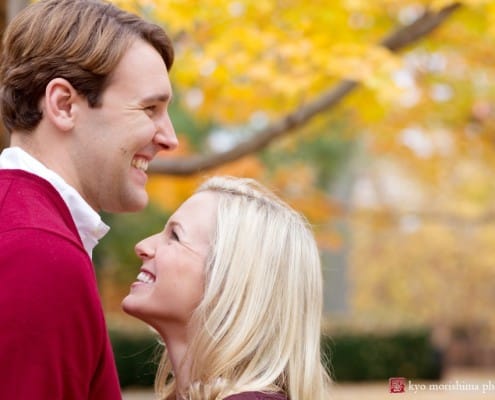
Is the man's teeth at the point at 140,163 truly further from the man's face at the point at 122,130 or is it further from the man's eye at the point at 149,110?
the man's eye at the point at 149,110

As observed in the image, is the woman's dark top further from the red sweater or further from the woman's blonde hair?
the red sweater

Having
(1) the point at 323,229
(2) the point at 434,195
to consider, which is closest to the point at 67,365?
(1) the point at 323,229

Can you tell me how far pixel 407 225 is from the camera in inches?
864

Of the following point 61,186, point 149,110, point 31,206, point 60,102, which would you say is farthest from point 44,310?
point 149,110

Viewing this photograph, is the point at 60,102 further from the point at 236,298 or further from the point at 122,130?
the point at 236,298

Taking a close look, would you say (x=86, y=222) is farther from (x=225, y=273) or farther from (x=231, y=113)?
(x=231, y=113)

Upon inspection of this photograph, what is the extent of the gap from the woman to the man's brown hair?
1.58 feet

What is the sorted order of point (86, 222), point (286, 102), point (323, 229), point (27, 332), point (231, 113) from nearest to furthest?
point (27, 332) → point (86, 222) → point (286, 102) → point (231, 113) → point (323, 229)

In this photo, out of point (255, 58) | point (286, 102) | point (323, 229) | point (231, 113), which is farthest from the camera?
point (323, 229)

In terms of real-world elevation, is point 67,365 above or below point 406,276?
above

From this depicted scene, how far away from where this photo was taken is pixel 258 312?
2.54 metres

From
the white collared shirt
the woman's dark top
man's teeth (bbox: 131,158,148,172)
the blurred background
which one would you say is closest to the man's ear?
the white collared shirt

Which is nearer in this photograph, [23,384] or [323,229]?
[23,384]

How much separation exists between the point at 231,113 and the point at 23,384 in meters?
9.08
